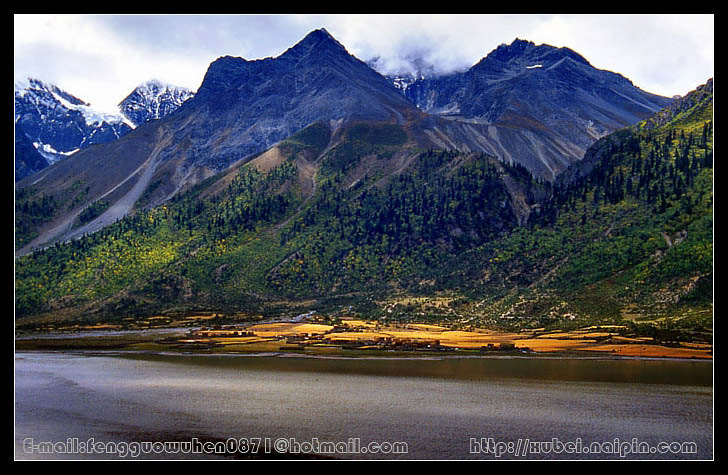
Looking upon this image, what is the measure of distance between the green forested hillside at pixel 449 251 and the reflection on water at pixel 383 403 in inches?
1084

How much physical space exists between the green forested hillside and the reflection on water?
90.4ft

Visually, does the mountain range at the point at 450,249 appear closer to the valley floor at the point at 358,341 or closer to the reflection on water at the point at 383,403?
the valley floor at the point at 358,341

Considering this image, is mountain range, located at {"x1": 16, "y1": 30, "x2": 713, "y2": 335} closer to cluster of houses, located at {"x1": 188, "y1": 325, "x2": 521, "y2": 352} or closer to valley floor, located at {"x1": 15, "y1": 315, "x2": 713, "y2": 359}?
valley floor, located at {"x1": 15, "y1": 315, "x2": 713, "y2": 359}

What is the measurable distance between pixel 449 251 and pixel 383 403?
11349cm

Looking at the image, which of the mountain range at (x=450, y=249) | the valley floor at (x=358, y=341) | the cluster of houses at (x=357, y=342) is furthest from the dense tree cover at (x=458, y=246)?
the cluster of houses at (x=357, y=342)

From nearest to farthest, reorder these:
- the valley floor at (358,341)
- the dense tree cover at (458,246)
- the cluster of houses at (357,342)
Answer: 1. the valley floor at (358,341)
2. the cluster of houses at (357,342)
3. the dense tree cover at (458,246)

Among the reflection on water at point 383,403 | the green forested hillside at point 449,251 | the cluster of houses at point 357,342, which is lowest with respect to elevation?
the cluster of houses at point 357,342

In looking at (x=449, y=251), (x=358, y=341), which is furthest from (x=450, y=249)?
(x=358, y=341)

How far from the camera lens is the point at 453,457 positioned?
120ft

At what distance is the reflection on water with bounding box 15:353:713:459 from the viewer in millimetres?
40844

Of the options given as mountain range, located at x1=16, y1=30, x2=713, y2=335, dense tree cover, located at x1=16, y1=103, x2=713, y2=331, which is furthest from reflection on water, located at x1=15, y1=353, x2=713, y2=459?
dense tree cover, located at x1=16, y1=103, x2=713, y2=331

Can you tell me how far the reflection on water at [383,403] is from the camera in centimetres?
4084
